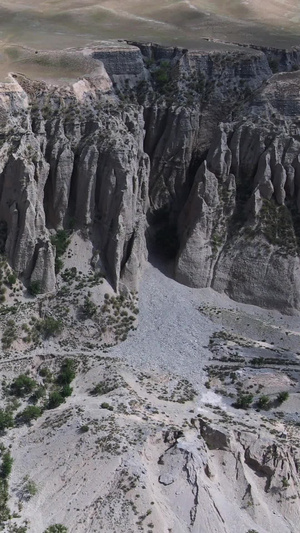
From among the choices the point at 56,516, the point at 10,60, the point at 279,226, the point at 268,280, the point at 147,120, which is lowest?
the point at 56,516

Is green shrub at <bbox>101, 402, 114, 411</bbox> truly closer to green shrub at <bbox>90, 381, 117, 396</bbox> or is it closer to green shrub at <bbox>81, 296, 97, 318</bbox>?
green shrub at <bbox>90, 381, 117, 396</bbox>

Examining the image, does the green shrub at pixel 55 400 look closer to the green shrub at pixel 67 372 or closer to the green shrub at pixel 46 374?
the green shrub at pixel 67 372

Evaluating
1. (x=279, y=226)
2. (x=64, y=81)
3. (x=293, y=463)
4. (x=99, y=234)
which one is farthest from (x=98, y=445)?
(x=64, y=81)

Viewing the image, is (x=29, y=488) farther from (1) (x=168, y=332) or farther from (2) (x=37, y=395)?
(1) (x=168, y=332)

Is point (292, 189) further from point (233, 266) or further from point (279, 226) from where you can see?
point (233, 266)

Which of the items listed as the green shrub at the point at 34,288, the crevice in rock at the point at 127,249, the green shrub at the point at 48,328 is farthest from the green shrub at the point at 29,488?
the crevice in rock at the point at 127,249
